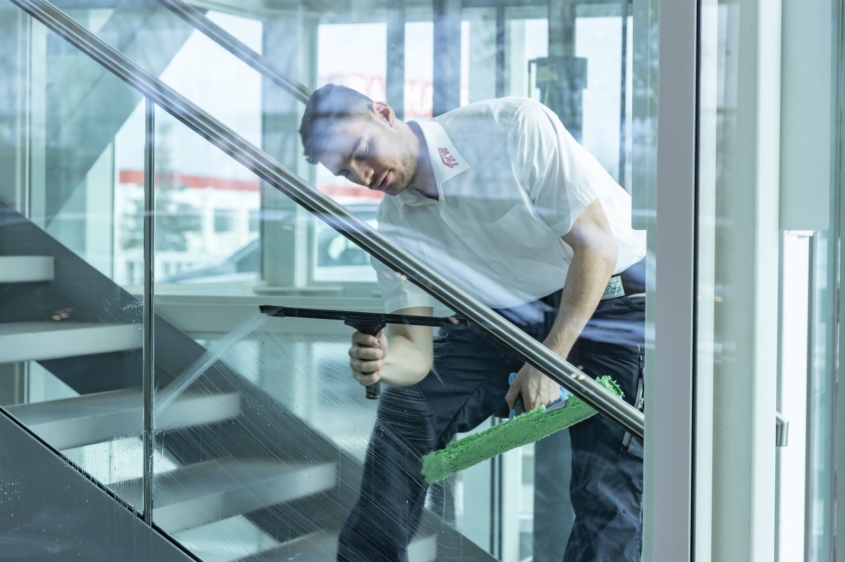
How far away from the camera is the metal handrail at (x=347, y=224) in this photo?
3.86 ft

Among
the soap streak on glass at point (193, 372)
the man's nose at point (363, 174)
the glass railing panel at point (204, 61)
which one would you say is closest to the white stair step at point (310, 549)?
the soap streak on glass at point (193, 372)

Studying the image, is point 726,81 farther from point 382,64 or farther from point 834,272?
point 382,64

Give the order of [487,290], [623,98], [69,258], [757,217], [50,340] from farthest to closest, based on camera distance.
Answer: [69,258], [50,340], [487,290], [623,98], [757,217]

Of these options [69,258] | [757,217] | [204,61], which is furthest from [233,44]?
[757,217]

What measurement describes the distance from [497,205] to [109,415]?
0.77m

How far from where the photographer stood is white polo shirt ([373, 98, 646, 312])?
1150mm

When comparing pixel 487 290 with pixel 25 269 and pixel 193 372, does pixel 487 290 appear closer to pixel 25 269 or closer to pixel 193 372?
pixel 193 372

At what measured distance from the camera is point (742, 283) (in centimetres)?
56

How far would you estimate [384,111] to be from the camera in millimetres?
1346

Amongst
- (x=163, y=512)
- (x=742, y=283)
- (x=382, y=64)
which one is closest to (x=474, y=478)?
(x=163, y=512)

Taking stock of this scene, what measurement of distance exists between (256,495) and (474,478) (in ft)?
1.19

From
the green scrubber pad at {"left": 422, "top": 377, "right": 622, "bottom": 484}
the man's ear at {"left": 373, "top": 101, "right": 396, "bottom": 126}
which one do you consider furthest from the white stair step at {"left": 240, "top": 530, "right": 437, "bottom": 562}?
the man's ear at {"left": 373, "top": 101, "right": 396, "bottom": 126}

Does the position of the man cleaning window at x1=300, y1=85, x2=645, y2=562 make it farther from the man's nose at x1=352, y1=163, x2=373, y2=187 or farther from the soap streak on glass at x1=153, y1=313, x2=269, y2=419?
the soap streak on glass at x1=153, y1=313, x2=269, y2=419

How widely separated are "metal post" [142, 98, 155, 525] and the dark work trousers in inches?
13.8
